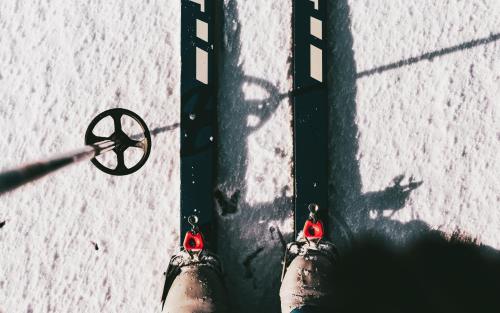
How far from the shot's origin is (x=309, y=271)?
1090 mm

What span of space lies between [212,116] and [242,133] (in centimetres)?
9

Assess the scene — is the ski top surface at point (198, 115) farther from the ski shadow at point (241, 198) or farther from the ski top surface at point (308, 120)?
the ski top surface at point (308, 120)

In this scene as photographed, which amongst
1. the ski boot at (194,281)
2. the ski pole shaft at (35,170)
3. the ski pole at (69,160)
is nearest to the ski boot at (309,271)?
the ski boot at (194,281)

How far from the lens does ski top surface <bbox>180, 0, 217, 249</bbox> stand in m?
1.17

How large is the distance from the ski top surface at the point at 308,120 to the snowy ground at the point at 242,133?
3 cm

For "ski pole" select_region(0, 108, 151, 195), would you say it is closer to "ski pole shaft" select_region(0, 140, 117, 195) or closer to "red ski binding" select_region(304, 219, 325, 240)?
"ski pole shaft" select_region(0, 140, 117, 195)

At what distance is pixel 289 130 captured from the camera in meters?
1.18

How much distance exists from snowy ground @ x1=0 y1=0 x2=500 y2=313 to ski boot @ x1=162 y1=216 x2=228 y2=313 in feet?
0.20

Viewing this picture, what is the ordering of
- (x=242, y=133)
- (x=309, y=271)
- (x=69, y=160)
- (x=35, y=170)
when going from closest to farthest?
(x=35, y=170) → (x=69, y=160) → (x=309, y=271) → (x=242, y=133)

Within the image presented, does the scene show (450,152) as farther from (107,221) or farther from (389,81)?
(107,221)

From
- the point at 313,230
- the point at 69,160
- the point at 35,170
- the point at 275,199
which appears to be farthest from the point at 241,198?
the point at 35,170

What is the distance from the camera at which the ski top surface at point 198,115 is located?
1165 millimetres

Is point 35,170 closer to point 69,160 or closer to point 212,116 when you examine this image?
point 69,160

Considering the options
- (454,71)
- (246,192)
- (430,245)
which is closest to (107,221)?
(246,192)
